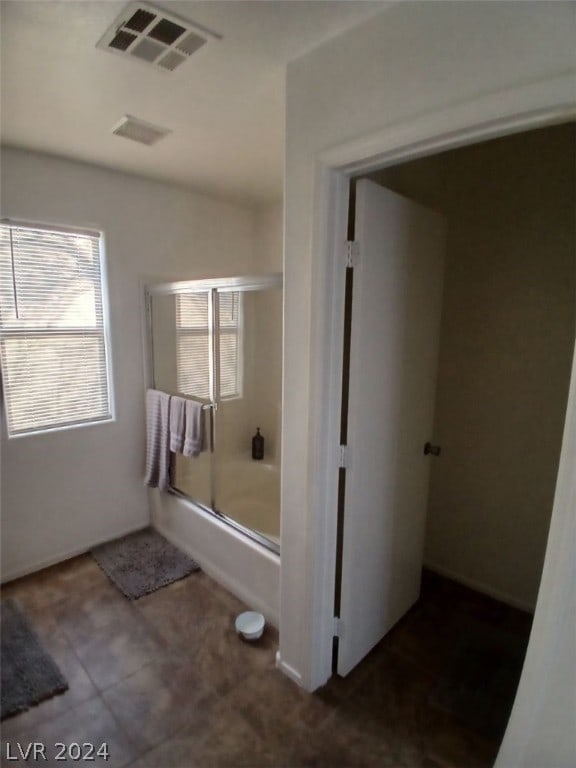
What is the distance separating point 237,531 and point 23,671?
113 centimetres

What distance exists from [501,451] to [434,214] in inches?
53.1

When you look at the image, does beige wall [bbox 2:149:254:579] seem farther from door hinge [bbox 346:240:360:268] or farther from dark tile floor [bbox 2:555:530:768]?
door hinge [bbox 346:240:360:268]

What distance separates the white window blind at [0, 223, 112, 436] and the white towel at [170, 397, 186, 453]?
0.55 meters

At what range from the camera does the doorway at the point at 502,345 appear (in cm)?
199

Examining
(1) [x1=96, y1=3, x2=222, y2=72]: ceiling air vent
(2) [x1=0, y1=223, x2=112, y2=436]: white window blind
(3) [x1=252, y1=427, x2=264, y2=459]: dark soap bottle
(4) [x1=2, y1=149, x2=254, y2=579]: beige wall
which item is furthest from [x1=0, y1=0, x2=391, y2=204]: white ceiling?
(3) [x1=252, y1=427, x2=264, y2=459]: dark soap bottle

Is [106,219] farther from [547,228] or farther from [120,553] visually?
[547,228]

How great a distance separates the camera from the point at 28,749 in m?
1.47

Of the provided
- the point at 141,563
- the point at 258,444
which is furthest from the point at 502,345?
the point at 141,563

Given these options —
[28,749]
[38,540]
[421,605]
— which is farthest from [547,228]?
[38,540]

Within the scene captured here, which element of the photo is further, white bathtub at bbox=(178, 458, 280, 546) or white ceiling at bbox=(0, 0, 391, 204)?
white bathtub at bbox=(178, 458, 280, 546)

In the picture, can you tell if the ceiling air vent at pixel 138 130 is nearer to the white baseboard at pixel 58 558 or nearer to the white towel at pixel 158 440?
the white towel at pixel 158 440

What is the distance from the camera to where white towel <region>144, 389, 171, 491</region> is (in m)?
2.68

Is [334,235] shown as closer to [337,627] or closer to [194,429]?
[194,429]

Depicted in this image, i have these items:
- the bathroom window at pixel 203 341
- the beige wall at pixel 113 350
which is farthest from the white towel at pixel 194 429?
the beige wall at pixel 113 350
